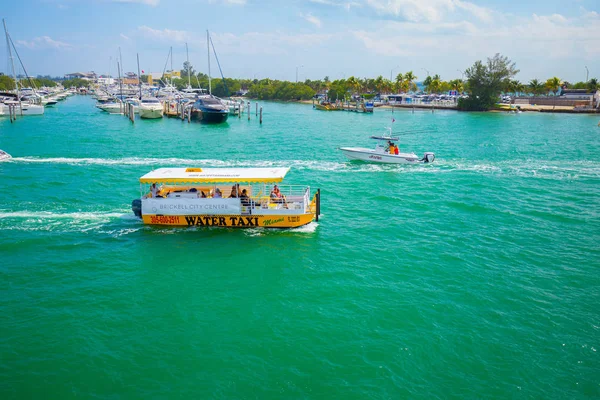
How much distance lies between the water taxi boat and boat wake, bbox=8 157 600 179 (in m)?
17.7

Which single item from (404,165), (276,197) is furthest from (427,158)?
(276,197)

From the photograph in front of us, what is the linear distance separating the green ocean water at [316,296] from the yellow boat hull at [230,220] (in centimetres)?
52

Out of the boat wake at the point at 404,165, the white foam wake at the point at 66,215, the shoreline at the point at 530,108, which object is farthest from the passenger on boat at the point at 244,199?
the shoreline at the point at 530,108

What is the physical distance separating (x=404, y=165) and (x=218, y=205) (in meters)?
26.1

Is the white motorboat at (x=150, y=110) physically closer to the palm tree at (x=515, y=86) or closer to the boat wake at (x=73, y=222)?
the boat wake at (x=73, y=222)

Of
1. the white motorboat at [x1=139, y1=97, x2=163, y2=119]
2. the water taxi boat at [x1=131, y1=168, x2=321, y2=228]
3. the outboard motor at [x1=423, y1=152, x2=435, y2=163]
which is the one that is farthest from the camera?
the white motorboat at [x1=139, y1=97, x2=163, y2=119]

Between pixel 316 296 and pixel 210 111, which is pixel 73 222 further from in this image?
pixel 210 111

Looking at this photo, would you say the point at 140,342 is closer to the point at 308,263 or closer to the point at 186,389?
the point at 186,389

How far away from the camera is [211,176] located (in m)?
26.0

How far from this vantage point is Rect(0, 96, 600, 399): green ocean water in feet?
47.7

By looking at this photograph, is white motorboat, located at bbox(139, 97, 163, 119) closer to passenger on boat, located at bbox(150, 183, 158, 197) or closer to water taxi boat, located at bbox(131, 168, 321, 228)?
water taxi boat, located at bbox(131, 168, 321, 228)

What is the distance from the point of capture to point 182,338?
53.8 feet

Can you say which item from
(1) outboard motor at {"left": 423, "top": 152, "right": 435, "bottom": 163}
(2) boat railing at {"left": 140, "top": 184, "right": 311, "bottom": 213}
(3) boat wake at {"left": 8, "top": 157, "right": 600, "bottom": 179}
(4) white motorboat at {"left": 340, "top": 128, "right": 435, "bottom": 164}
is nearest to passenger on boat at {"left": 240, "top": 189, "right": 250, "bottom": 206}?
(2) boat railing at {"left": 140, "top": 184, "right": 311, "bottom": 213}

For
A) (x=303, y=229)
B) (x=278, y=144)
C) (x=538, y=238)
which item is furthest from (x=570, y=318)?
(x=278, y=144)
